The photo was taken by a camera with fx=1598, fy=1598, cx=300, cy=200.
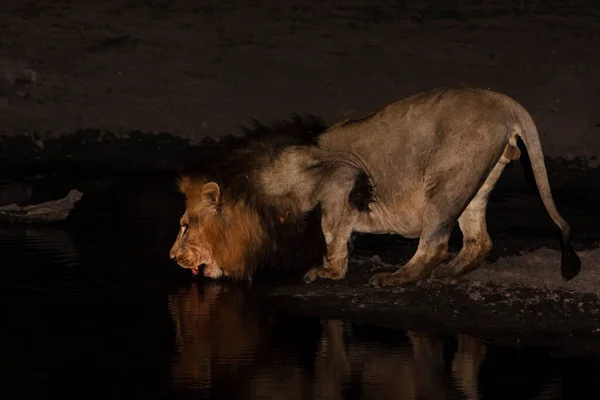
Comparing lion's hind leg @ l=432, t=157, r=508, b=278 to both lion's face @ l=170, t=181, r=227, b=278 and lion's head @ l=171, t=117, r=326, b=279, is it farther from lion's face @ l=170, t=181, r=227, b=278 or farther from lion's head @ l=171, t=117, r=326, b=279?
lion's face @ l=170, t=181, r=227, b=278

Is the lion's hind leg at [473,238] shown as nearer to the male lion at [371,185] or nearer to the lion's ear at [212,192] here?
the male lion at [371,185]

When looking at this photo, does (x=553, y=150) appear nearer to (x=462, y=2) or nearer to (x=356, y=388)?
(x=462, y=2)

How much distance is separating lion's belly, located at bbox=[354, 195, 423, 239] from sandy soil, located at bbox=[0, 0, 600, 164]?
252 inches

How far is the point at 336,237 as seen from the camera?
8.77 meters

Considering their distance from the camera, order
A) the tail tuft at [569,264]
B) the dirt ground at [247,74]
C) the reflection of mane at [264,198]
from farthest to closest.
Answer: the dirt ground at [247,74] → the reflection of mane at [264,198] → the tail tuft at [569,264]

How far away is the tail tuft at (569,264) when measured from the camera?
8.30 metres

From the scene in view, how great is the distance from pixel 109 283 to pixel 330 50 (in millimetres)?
9312

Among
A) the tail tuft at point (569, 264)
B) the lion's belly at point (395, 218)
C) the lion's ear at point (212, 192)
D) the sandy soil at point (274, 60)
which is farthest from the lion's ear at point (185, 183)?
the sandy soil at point (274, 60)

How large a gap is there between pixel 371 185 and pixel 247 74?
26.7 feet

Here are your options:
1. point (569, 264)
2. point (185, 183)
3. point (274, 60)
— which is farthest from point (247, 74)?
point (569, 264)

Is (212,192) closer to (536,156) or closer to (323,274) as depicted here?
(323,274)

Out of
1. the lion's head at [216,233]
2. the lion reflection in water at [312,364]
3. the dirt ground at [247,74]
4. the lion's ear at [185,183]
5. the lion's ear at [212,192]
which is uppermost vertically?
the dirt ground at [247,74]

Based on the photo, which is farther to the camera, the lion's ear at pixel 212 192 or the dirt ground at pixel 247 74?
the dirt ground at pixel 247 74

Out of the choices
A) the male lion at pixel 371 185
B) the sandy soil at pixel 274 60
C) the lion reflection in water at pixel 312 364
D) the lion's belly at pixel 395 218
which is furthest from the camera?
the sandy soil at pixel 274 60
